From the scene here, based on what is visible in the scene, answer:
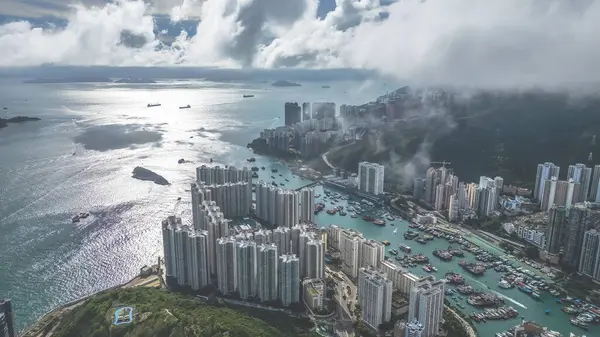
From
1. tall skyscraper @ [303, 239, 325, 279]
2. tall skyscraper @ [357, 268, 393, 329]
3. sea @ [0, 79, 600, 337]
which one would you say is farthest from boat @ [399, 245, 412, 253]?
tall skyscraper @ [357, 268, 393, 329]

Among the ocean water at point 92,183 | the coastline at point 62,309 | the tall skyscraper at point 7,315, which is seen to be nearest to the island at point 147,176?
the ocean water at point 92,183

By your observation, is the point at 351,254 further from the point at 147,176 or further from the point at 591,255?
the point at 147,176

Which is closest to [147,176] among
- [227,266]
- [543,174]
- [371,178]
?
[371,178]

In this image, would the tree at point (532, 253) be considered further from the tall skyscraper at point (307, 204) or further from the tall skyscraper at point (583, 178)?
the tall skyscraper at point (307, 204)

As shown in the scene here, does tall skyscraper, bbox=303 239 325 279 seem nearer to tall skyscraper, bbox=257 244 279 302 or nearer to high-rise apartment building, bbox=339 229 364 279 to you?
high-rise apartment building, bbox=339 229 364 279

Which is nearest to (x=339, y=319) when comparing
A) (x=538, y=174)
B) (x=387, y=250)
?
(x=387, y=250)

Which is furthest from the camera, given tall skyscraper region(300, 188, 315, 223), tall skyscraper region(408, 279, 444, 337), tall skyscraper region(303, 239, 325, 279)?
tall skyscraper region(300, 188, 315, 223)

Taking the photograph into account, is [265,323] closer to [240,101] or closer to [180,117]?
[180,117]
